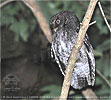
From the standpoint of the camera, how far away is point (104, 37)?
4.64 m

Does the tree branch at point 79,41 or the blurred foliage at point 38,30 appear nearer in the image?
the tree branch at point 79,41

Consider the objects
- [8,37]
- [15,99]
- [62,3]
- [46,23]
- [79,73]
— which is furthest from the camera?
[8,37]

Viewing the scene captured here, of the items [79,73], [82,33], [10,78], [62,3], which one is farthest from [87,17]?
[10,78]

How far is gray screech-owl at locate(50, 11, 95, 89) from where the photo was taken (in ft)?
8.27

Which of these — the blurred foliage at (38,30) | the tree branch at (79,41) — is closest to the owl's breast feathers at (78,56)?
the tree branch at (79,41)

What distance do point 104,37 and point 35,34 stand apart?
106 centimetres

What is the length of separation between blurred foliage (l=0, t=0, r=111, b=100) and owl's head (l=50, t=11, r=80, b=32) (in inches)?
40.6

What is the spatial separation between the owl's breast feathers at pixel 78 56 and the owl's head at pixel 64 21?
5 centimetres

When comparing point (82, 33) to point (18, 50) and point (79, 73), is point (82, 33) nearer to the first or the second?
point (79, 73)

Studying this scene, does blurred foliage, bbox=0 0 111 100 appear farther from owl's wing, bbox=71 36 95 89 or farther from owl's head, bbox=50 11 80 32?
owl's head, bbox=50 11 80 32

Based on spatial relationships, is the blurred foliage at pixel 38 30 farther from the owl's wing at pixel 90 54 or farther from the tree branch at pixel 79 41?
the tree branch at pixel 79 41

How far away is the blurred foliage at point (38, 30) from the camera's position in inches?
149

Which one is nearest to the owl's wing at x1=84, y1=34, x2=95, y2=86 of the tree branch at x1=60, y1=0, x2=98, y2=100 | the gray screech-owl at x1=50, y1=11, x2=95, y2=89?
Answer: the gray screech-owl at x1=50, y1=11, x2=95, y2=89

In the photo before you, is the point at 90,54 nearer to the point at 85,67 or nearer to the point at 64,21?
the point at 85,67
